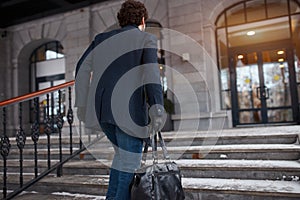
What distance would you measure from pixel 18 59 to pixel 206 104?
603 cm

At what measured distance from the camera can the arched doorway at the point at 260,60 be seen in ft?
22.5

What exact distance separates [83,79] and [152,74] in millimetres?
531

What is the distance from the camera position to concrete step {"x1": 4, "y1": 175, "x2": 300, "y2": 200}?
2.29m

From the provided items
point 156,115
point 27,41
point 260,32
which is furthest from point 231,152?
point 27,41

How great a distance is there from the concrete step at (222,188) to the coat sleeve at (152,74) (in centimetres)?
111

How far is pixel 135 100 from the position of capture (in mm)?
1834

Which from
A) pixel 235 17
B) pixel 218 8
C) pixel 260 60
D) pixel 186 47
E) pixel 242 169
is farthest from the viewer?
pixel 260 60

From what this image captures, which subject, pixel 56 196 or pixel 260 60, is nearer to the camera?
pixel 56 196

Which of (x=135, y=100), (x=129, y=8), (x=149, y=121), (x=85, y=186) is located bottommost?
(x=85, y=186)

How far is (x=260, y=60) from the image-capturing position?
7301mm

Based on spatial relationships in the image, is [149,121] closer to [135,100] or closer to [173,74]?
[135,100]

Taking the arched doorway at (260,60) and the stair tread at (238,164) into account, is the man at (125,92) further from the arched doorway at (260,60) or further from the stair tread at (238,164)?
the arched doorway at (260,60)

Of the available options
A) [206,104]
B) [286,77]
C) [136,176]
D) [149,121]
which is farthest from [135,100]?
[286,77]

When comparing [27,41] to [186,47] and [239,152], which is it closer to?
[186,47]
